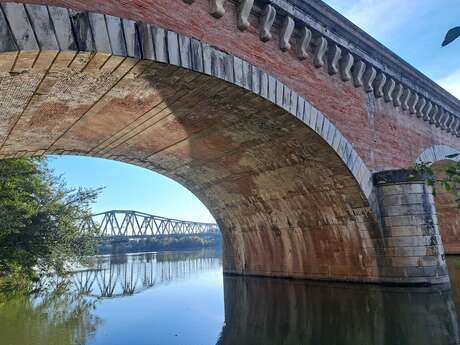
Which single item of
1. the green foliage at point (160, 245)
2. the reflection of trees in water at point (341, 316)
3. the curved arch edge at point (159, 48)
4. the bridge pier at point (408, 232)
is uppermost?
the curved arch edge at point (159, 48)

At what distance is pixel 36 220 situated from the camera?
16.2 metres

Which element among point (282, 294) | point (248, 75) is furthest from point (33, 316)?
point (248, 75)

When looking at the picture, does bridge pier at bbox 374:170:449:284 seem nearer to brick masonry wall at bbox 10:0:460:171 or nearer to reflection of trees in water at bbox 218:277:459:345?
reflection of trees in water at bbox 218:277:459:345

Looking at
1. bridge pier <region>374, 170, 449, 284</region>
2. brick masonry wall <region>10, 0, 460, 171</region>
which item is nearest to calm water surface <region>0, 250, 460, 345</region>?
bridge pier <region>374, 170, 449, 284</region>

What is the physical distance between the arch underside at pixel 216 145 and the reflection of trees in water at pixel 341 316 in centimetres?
201

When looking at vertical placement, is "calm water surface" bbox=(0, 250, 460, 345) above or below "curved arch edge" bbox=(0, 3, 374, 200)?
below

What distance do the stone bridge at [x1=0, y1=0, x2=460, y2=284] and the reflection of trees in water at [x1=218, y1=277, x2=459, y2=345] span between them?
5.21 ft

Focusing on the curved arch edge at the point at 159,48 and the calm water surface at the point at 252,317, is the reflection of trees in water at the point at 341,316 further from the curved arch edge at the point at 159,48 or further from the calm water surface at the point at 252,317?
the curved arch edge at the point at 159,48

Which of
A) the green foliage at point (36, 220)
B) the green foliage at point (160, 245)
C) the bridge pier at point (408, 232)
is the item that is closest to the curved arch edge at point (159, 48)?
the bridge pier at point (408, 232)

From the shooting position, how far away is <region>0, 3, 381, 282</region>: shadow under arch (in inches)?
252

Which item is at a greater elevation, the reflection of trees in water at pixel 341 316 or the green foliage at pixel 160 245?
the green foliage at pixel 160 245

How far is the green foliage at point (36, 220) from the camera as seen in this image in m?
14.3

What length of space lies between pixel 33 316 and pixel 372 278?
10.2 m

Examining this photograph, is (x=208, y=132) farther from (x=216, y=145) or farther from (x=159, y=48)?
(x=159, y=48)
